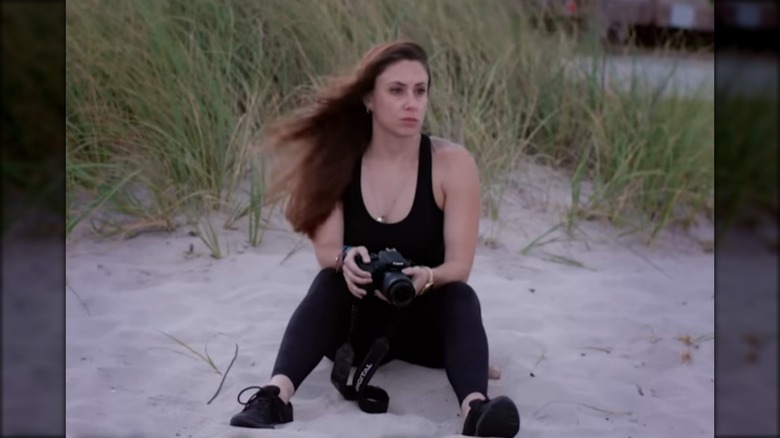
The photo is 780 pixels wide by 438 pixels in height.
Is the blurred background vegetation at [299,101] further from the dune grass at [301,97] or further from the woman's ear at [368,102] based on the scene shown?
the woman's ear at [368,102]

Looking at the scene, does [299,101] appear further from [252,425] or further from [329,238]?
[252,425]

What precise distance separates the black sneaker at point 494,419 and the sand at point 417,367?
0.47ft

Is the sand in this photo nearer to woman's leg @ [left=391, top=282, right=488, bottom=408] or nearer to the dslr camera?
woman's leg @ [left=391, top=282, right=488, bottom=408]

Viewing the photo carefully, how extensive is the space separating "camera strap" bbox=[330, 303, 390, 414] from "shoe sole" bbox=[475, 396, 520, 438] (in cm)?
34

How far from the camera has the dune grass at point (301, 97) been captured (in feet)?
13.8

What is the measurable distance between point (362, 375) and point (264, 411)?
0.29m

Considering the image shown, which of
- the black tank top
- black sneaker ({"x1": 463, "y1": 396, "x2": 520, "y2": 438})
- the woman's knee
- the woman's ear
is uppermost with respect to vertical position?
the woman's ear

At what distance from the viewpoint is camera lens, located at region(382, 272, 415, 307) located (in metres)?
2.72

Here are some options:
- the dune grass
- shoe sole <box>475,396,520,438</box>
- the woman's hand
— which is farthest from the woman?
the dune grass

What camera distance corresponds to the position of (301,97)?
14.9 feet

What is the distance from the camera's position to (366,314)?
301 centimetres

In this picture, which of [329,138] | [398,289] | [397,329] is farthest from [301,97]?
[398,289]

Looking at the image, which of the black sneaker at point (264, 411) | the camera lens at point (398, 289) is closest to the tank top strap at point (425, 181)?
the camera lens at point (398, 289)

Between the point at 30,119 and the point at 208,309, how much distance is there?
1.13 meters
